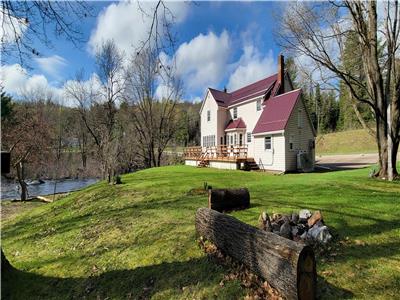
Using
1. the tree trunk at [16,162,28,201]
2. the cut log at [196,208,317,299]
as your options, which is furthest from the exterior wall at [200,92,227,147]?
the cut log at [196,208,317,299]

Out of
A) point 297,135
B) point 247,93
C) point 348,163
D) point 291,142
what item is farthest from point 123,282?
point 247,93

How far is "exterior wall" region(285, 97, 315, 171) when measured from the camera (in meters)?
20.7

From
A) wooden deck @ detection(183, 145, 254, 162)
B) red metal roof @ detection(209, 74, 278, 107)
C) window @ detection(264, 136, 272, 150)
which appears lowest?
wooden deck @ detection(183, 145, 254, 162)

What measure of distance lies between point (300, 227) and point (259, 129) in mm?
17969

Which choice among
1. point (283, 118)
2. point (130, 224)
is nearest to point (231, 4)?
point (130, 224)

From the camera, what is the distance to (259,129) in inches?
904

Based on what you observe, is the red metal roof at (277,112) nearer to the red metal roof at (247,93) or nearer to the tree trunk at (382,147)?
the red metal roof at (247,93)

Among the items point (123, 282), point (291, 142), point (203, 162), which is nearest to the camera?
point (123, 282)

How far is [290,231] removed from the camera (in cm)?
534

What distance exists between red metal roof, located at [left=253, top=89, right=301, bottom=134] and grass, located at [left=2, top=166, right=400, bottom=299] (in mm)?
9909

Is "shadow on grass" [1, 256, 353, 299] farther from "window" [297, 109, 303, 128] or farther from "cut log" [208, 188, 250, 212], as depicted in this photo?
"window" [297, 109, 303, 128]

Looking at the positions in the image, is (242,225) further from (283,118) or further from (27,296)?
(283,118)

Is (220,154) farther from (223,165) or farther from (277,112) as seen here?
(277,112)

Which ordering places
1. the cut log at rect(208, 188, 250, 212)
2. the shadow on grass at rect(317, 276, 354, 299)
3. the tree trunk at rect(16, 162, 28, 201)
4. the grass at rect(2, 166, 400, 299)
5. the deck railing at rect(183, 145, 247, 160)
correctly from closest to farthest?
the shadow on grass at rect(317, 276, 354, 299)
the grass at rect(2, 166, 400, 299)
the cut log at rect(208, 188, 250, 212)
the tree trunk at rect(16, 162, 28, 201)
the deck railing at rect(183, 145, 247, 160)
